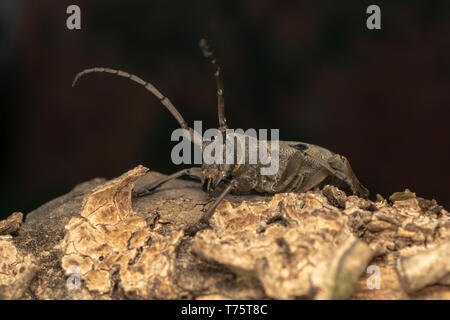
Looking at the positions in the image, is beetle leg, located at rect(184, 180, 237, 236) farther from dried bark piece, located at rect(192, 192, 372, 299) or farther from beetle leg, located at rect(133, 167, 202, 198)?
beetle leg, located at rect(133, 167, 202, 198)

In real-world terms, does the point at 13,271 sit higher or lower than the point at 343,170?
lower

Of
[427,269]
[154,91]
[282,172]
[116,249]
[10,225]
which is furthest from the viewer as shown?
[282,172]

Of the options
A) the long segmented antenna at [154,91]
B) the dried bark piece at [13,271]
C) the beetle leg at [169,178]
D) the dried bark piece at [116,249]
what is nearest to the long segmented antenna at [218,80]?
the long segmented antenna at [154,91]

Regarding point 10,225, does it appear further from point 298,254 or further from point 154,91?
point 298,254

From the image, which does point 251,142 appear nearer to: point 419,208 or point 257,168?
point 257,168

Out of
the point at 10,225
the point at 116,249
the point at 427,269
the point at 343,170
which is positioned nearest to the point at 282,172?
the point at 343,170

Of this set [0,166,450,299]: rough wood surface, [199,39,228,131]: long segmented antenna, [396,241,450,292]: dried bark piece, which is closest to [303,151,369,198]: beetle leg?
[0,166,450,299]: rough wood surface

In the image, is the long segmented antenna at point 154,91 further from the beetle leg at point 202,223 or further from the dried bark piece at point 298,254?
the dried bark piece at point 298,254
